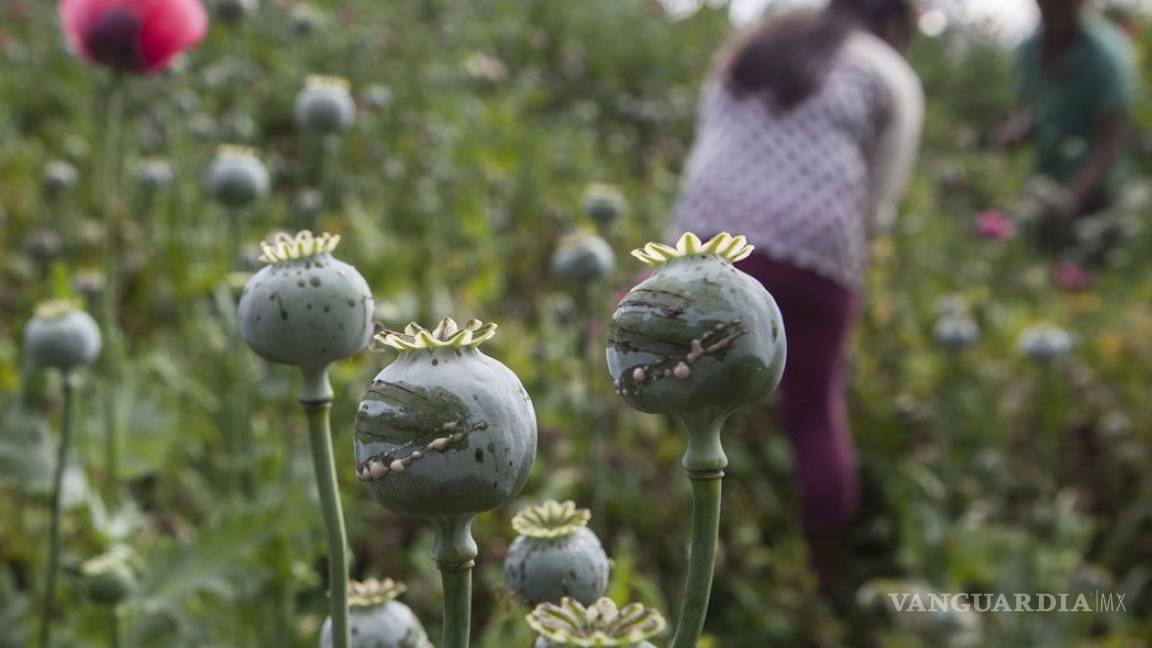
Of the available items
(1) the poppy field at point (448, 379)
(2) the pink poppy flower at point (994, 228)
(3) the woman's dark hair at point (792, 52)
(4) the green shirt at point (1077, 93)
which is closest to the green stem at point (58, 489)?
(1) the poppy field at point (448, 379)

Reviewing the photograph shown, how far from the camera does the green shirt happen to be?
392cm

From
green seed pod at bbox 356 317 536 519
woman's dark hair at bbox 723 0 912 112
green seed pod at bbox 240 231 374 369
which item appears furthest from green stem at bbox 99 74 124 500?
woman's dark hair at bbox 723 0 912 112

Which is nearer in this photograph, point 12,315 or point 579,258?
point 579,258

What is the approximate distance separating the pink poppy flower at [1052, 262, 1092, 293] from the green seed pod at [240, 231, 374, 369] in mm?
3550

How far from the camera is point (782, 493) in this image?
2770 millimetres

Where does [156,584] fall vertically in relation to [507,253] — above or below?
below

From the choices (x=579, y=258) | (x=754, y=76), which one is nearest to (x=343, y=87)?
(x=579, y=258)

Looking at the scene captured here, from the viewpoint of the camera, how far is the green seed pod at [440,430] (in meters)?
0.40

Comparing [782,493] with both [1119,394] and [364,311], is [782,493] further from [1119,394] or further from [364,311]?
[364,311]

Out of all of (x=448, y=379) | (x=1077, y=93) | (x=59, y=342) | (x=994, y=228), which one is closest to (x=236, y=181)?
(x=59, y=342)

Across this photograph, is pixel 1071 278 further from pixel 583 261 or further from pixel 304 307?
pixel 304 307

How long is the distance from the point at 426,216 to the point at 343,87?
1.57 metres

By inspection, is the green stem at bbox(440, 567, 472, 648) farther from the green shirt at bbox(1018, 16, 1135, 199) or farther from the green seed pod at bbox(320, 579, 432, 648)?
the green shirt at bbox(1018, 16, 1135, 199)

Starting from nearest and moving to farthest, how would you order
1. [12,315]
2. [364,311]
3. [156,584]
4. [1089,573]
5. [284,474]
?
[364,311] < [156,584] < [284,474] < [1089,573] < [12,315]
